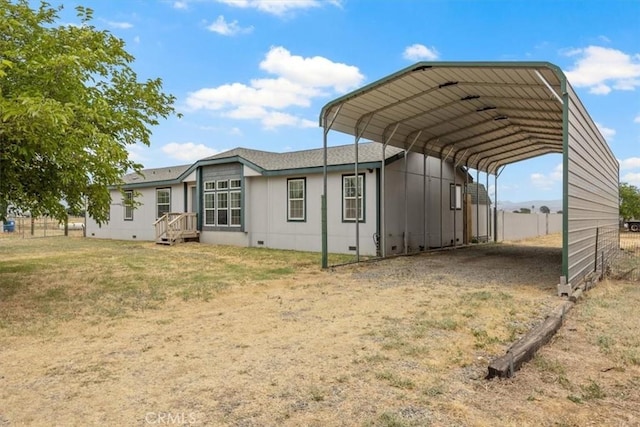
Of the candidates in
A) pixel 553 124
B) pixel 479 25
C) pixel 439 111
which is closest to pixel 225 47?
pixel 439 111

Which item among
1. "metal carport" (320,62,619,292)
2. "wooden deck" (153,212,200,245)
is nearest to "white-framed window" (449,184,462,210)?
"metal carport" (320,62,619,292)

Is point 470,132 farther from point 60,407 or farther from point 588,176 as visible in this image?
point 60,407

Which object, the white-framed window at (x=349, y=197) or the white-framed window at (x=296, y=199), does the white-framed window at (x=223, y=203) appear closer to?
the white-framed window at (x=296, y=199)

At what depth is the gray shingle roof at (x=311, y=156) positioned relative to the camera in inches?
551

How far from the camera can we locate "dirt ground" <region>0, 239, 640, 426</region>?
2.84m

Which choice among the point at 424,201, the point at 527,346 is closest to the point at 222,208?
the point at 424,201

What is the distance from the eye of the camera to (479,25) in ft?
40.8

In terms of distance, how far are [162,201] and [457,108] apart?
13.7 m

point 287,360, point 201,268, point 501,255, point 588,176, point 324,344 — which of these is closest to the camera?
point 287,360

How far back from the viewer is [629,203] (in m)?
30.3

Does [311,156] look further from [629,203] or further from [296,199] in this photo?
[629,203]

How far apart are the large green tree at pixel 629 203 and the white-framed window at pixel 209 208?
92.9 feet

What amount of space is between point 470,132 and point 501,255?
3994mm

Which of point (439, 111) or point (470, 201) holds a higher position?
point (439, 111)
